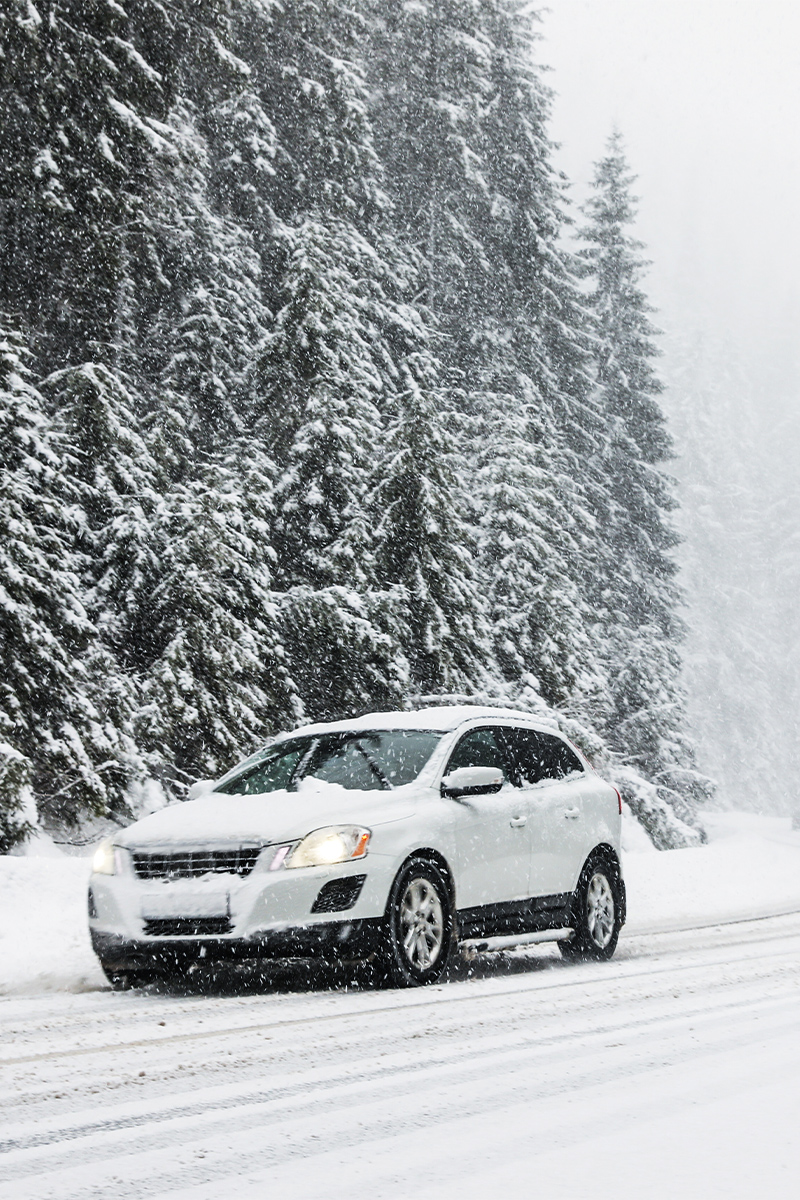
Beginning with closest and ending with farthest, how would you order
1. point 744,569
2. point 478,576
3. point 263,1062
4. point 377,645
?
point 263,1062
point 377,645
point 478,576
point 744,569

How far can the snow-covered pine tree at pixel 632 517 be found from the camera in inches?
1298

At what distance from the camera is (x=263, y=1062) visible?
5566 mm

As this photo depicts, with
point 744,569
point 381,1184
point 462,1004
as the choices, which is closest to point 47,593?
point 462,1004

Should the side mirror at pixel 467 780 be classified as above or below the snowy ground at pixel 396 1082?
above

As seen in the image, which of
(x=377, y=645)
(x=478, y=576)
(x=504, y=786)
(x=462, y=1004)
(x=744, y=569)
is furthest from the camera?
(x=744, y=569)

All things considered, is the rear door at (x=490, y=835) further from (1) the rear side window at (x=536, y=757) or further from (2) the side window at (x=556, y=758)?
(2) the side window at (x=556, y=758)

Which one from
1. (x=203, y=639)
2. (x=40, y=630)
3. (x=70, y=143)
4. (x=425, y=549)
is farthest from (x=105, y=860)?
(x=425, y=549)

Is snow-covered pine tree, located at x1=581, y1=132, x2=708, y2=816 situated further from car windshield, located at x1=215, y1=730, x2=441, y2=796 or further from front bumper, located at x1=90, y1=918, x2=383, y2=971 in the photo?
front bumper, located at x1=90, y1=918, x2=383, y2=971

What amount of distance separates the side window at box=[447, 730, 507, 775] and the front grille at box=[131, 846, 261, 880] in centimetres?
188

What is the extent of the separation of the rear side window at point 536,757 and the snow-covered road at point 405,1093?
1979 mm

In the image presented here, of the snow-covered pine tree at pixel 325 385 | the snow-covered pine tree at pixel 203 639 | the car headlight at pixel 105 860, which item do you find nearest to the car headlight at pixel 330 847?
the car headlight at pixel 105 860

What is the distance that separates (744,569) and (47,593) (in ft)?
236

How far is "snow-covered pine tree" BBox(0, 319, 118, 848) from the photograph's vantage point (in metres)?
12.8

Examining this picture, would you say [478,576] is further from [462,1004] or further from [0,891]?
[462,1004]
